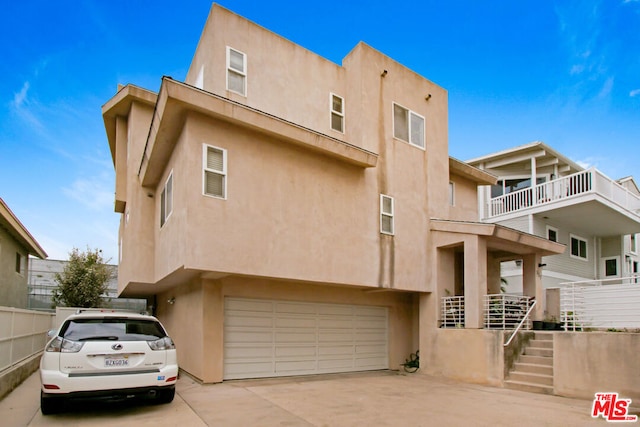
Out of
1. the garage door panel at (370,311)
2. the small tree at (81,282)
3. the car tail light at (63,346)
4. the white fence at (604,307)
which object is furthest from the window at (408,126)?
the small tree at (81,282)

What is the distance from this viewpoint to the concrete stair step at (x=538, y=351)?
10.6 m

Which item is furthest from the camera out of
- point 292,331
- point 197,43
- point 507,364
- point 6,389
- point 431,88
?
point 431,88

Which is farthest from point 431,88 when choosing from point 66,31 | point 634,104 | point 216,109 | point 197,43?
point 66,31

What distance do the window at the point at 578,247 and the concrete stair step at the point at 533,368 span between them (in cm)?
1168

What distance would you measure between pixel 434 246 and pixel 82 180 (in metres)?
14.4

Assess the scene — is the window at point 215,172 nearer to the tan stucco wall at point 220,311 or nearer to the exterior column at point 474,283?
the tan stucco wall at point 220,311

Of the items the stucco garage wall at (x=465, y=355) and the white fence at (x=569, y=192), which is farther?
the white fence at (x=569, y=192)

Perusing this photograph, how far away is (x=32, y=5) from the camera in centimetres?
1222

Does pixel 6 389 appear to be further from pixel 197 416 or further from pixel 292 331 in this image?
pixel 292 331

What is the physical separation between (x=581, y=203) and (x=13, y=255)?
908 inches

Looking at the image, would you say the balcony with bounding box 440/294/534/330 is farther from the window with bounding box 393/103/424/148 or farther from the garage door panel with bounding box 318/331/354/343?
the window with bounding box 393/103/424/148

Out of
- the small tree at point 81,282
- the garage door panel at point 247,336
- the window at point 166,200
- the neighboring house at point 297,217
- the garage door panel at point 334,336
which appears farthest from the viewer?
the small tree at point 81,282

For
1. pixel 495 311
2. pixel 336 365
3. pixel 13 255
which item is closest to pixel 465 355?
pixel 495 311

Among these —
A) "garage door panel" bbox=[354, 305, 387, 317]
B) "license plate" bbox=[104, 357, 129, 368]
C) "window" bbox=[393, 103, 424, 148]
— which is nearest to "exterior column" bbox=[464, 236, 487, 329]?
"garage door panel" bbox=[354, 305, 387, 317]
